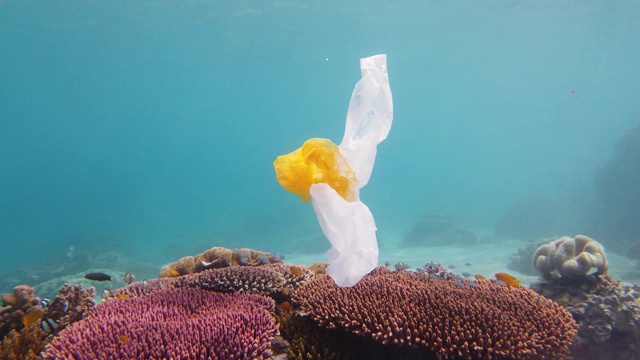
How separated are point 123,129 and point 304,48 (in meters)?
124

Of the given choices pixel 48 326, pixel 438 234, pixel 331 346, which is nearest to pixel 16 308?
pixel 48 326

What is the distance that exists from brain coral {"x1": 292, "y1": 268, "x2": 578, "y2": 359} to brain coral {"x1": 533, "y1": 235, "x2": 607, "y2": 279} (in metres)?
2.55

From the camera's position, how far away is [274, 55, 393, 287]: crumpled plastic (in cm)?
277

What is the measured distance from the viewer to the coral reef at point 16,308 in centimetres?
527

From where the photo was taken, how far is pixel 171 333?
2.91 m

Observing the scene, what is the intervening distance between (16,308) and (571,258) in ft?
30.7

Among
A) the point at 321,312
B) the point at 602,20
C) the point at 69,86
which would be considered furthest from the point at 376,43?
the point at 69,86

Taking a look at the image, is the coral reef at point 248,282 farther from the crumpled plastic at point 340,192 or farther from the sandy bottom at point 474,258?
the sandy bottom at point 474,258

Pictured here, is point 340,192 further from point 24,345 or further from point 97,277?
point 97,277

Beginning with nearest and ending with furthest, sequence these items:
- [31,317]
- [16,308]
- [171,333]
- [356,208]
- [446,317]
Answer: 1. [356,208]
2. [171,333]
3. [446,317]
4. [31,317]
5. [16,308]

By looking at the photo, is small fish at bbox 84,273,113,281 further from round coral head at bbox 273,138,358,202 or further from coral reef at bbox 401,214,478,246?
coral reef at bbox 401,214,478,246

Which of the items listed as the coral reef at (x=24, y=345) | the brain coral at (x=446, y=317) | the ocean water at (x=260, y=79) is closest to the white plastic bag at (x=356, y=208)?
the brain coral at (x=446, y=317)

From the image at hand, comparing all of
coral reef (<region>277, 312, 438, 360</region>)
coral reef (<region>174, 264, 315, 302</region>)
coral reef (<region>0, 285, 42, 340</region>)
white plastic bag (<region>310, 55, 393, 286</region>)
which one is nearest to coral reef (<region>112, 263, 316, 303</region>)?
coral reef (<region>174, 264, 315, 302</region>)

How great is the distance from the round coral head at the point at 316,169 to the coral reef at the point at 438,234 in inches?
1174
